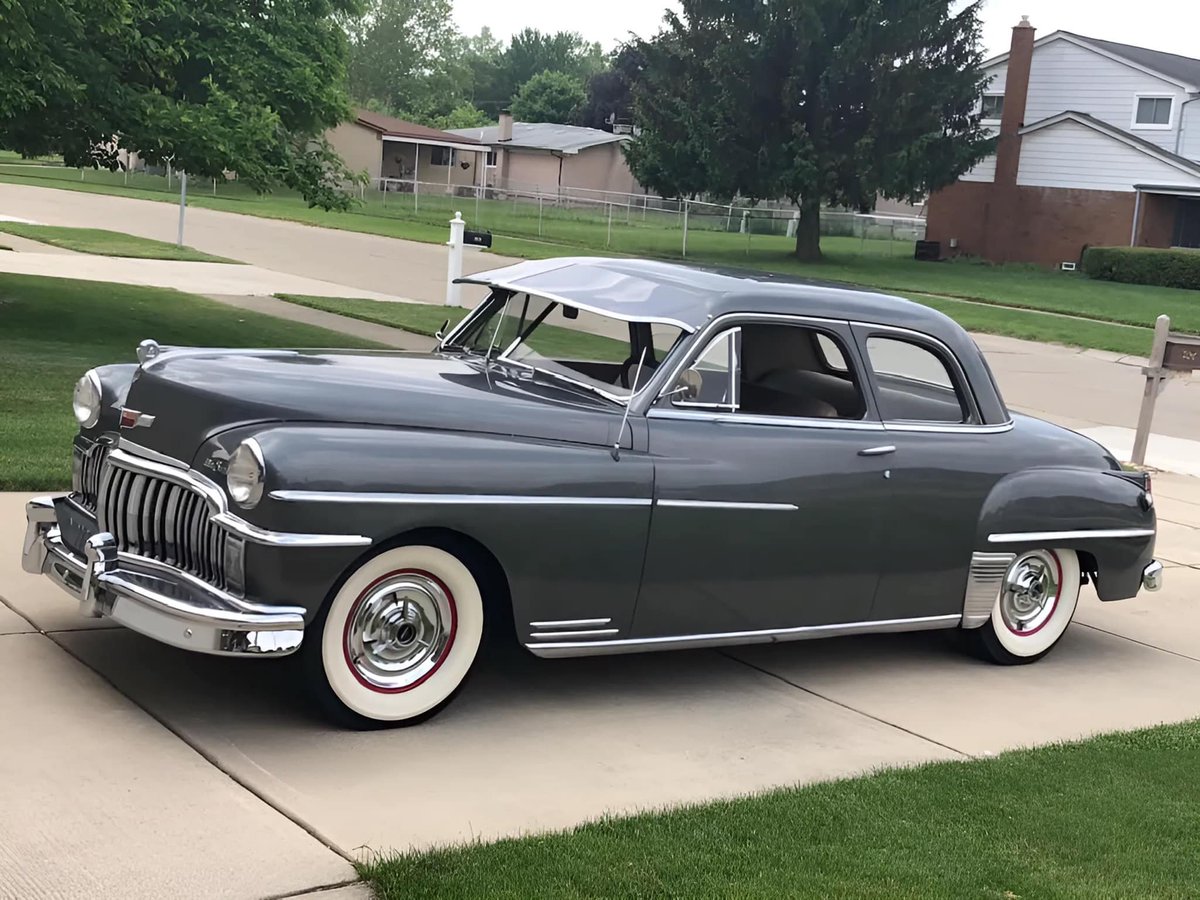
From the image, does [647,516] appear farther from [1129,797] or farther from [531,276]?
[1129,797]

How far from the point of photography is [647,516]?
211 inches

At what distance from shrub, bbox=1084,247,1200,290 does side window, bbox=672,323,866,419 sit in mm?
36527

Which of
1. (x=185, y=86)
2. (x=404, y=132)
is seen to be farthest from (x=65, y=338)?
(x=404, y=132)

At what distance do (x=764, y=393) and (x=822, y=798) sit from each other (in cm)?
190

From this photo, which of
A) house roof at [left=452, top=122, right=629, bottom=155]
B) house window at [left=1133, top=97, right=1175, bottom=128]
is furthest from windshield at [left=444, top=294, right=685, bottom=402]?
house roof at [left=452, top=122, right=629, bottom=155]

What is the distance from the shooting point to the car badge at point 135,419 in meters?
5.12

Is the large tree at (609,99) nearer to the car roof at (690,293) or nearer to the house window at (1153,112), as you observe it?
the house window at (1153,112)

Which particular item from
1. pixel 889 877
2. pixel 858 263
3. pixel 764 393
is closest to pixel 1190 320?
pixel 858 263

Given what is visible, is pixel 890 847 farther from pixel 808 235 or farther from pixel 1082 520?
pixel 808 235

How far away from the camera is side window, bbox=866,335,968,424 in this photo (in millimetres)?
6242

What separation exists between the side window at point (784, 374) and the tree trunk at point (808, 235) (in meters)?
34.7

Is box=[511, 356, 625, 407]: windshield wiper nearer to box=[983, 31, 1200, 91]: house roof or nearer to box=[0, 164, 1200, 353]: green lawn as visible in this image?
box=[0, 164, 1200, 353]: green lawn

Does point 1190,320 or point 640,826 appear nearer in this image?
point 640,826

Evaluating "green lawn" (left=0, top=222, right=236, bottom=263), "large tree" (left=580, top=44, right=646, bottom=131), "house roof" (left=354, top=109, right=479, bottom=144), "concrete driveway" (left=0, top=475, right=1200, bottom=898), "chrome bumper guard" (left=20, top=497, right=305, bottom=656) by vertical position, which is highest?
"large tree" (left=580, top=44, right=646, bottom=131)
